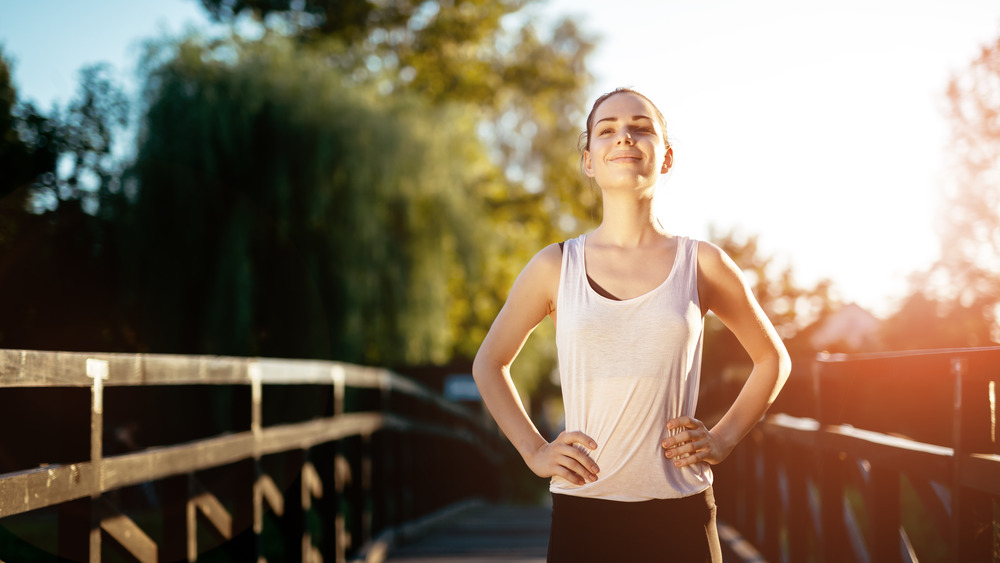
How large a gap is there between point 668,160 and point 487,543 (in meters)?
5.64

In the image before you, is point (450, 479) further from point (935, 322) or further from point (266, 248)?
point (935, 322)

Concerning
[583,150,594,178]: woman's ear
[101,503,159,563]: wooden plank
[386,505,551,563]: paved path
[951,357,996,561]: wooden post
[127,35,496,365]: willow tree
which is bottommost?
[386,505,551,563]: paved path

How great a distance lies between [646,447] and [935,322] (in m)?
18.1

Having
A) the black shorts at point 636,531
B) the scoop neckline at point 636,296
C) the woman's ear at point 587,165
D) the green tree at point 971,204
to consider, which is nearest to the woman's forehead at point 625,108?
the woman's ear at point 587,165

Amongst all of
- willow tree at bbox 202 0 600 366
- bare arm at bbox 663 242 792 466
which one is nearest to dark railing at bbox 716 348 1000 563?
bare arm at bbox 663 242 792 466

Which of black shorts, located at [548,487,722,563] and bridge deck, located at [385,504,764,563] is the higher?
black shorts, located at [548,487,722,563]

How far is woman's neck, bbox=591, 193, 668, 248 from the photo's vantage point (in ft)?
6.50

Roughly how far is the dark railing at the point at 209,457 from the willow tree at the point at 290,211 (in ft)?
3.03

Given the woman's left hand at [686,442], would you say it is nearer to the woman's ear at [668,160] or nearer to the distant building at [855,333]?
the woman's ear at [668,160]

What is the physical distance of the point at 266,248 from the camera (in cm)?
1208

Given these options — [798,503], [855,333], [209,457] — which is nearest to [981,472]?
[209,457]

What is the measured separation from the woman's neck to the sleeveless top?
122 millimetres

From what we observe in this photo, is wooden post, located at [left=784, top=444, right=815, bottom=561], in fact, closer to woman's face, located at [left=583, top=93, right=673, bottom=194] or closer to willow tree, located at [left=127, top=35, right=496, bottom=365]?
woman's face, located at [left=583, top=93, right=673, bottom=194]

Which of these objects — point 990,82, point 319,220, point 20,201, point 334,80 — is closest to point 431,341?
point 319,220
